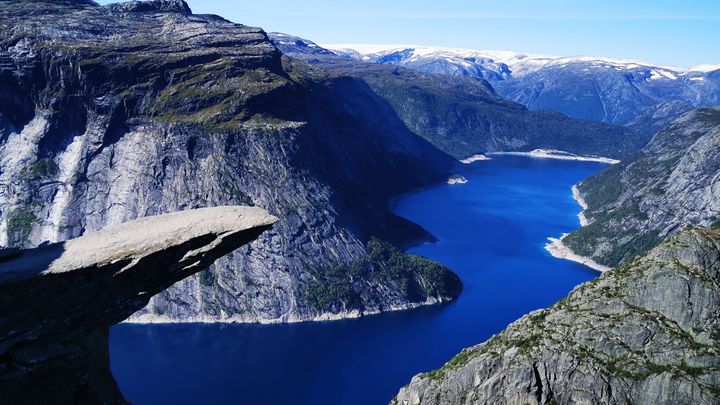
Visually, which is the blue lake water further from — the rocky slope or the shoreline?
the rocky slope

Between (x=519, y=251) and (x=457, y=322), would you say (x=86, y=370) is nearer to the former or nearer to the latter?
(x=457, y=322)

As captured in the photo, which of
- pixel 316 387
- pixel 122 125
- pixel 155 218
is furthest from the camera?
pixel 122 125

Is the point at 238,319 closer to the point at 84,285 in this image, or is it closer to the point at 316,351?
the point at 316,351

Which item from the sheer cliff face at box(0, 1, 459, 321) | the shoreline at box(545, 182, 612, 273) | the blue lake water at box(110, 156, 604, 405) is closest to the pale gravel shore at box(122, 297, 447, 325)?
the sheer cliff face at box(0, 1, 459, 321)

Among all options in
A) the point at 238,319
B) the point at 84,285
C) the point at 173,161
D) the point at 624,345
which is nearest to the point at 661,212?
the point at 238,319

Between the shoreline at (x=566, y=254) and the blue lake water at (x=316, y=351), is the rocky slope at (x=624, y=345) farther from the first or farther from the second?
the shoreline at (x=566, y=254)

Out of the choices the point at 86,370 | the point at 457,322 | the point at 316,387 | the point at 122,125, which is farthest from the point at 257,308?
the point at 86,370
